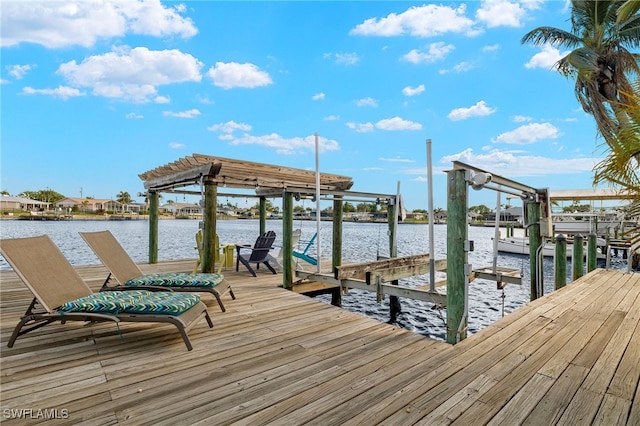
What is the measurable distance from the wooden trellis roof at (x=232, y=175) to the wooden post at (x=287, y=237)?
273mm

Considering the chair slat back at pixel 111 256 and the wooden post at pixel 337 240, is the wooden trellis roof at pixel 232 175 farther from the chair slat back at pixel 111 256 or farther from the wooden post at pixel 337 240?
the chair slat back at pixel 111 256

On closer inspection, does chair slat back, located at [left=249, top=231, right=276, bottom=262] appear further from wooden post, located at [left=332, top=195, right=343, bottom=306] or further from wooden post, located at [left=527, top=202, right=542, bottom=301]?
wooden post, located at [left=527, top=202, right=542, bottom=301]

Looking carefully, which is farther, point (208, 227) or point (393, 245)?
point (393, 245)

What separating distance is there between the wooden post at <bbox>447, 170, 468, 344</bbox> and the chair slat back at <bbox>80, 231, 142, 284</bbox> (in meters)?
4.34

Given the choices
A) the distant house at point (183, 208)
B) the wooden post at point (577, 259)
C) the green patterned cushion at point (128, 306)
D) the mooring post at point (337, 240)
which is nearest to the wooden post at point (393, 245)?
the mooring post at point (337, 240)

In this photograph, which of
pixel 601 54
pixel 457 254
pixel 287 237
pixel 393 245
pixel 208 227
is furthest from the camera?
pixel 601 54

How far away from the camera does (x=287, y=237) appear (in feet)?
18.5

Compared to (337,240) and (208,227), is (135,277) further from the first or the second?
(337,240)

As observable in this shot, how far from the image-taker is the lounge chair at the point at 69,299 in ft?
9.83

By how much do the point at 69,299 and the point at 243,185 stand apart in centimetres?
564

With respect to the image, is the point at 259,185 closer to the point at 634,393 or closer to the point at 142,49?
the point at 634,393

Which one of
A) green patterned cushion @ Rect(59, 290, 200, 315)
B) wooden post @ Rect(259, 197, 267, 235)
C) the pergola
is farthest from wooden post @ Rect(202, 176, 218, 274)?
wooden post @ Rect(259, 197, 267, 235)

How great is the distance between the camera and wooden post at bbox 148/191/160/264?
9188 mm

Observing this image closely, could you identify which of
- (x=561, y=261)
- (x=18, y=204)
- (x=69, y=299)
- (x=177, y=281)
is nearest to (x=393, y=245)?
(x=561, y=261)
